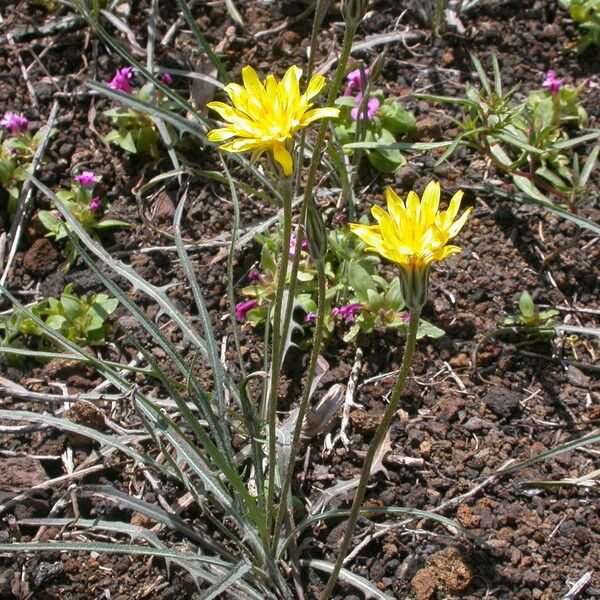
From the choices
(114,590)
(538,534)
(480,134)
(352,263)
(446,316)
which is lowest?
(538,534)

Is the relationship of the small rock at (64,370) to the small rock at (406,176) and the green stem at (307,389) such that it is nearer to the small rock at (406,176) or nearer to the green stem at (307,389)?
the green stem at (307,389)

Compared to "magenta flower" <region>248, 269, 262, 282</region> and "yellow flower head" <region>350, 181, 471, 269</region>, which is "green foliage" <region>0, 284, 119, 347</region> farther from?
"yellow flower head" <region>350, 181, 471, 269</region>

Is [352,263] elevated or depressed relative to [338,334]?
elevated

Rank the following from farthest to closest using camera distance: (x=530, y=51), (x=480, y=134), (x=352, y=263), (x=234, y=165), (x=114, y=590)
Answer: (x=530, y=51) → (x=234, y=165) → (x=480, y=134) → (x=352, y=263) → (x=114, y=590)

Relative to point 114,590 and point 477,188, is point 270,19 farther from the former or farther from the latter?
point 114,590

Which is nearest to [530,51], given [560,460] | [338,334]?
[338,334]

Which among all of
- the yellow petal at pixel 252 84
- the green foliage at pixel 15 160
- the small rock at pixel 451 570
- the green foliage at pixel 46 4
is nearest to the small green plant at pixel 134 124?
the green foliage at pixel 15 160

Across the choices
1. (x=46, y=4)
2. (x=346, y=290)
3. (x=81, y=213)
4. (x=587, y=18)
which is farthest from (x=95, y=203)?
(x=587, y=18)

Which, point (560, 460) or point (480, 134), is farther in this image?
point (480, 134)
